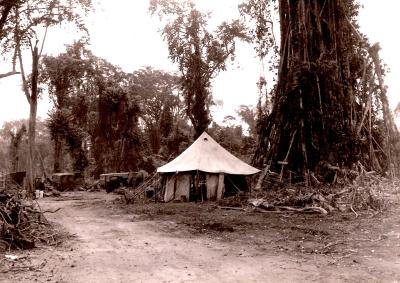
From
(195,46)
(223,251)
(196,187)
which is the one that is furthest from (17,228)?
(195,46)

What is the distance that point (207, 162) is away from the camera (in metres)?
17.4

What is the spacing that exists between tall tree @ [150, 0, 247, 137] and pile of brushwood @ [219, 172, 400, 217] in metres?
15.1

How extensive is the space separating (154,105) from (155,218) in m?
32.4

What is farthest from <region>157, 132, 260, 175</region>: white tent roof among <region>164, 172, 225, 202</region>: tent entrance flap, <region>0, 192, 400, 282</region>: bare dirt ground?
<region>0, 192, 400, 282</region>: bare dirt ground

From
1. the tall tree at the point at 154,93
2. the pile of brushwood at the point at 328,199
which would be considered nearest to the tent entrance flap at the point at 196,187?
the pile of brushwood at the point at 328,199

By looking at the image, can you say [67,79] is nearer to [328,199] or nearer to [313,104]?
[313,104]

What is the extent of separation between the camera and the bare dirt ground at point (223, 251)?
18.0 ft

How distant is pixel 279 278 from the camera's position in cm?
532

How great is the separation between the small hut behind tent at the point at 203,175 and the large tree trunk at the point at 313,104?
55.8 inches

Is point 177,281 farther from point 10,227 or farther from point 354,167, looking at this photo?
point 354,167

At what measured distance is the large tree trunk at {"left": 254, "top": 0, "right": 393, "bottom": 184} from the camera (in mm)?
16047

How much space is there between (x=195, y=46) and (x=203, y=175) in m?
14.8

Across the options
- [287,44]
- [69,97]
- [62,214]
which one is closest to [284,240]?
[62,214]

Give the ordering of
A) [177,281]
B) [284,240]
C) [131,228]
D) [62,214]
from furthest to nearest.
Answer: [62,214] → [131,228] → [284,240] → [177,281]
